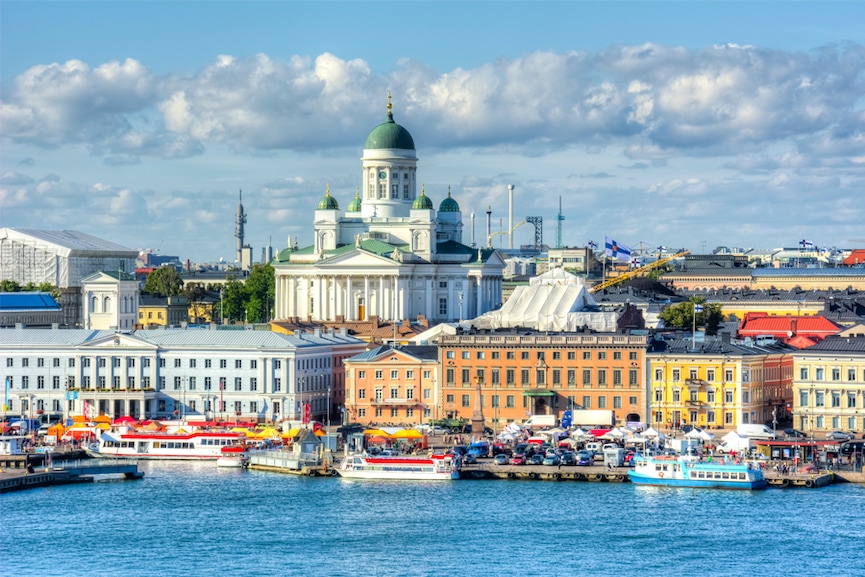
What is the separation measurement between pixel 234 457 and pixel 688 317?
36.5 metres

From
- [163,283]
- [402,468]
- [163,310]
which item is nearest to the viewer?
[402,468]

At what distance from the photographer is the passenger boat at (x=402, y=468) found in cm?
7038

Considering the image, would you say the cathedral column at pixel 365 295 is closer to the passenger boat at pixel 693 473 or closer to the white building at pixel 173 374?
the white building at pixel 173 374

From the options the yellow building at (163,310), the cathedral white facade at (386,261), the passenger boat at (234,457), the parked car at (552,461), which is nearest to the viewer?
the parked car at (552,461)

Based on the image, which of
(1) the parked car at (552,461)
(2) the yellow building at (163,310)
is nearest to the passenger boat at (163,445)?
(1) the parked car at (552,461)

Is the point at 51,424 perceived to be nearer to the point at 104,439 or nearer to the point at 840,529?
the point at 104,439

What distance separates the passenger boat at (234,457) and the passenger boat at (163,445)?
1270 mm

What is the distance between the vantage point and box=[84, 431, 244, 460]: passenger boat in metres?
77.1

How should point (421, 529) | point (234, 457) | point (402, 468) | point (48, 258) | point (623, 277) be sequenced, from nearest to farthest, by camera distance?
point (421, 529), point (402, 468), point (234, 457), point (623, 277), point (48, 258)

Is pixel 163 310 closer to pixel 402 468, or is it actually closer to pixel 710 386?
pixel 710 386

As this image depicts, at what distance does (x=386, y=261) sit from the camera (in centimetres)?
11406

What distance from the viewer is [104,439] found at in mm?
77875

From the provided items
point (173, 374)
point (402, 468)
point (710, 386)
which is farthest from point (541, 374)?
point (173, 374)

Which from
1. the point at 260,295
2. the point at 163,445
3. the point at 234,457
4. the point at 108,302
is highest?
the point at 260,295
